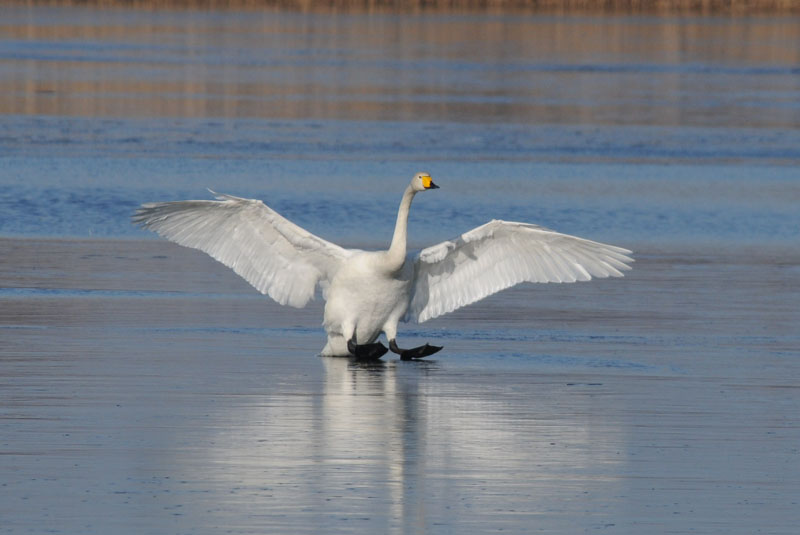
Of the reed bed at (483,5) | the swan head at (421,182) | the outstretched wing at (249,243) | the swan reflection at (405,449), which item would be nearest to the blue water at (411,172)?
the outstretched wing at (249,243)

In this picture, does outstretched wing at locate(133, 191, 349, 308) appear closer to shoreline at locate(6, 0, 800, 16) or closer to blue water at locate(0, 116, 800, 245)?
blue water at locate(0, 116, 800, 245)

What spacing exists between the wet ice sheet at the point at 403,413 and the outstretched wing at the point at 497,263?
33cm

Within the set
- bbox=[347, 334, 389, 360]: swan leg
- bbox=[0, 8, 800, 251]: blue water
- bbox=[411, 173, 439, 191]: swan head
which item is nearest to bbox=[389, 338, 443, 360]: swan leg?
bbox=[347, 334, 389, 360]: swan leg

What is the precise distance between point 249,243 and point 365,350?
128 cm

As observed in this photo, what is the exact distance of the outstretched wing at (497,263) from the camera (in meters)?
12.2

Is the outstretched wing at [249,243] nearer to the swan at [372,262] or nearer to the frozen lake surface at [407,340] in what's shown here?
the swan at [372,262]

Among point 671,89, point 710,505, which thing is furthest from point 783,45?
→ point 710,505

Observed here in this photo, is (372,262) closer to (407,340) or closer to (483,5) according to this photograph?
(407,340)

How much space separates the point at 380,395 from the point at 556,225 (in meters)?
8.97

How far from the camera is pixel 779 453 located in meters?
8.50

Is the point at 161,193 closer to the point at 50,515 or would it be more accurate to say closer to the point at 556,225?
the point at 556,225

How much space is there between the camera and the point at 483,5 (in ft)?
321

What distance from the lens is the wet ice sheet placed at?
24.2 ft

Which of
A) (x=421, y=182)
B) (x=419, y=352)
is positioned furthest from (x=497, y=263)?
(x=419, y=352)
